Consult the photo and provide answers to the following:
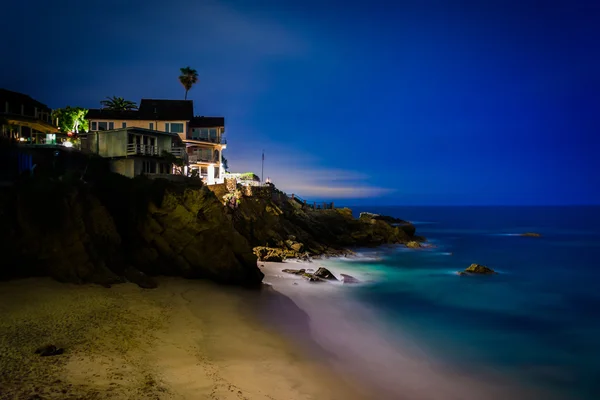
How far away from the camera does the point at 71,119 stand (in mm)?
47062

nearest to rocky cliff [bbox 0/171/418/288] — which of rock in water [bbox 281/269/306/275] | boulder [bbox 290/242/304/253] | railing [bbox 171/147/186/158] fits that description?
rock in water [bbox 281/269/306/275]

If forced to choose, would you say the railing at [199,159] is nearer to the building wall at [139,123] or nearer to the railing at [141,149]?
the building wall at [139,123]

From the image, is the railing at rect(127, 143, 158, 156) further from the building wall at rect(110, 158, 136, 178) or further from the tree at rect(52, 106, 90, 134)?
the tree at rect(52, 106, 90, 134)

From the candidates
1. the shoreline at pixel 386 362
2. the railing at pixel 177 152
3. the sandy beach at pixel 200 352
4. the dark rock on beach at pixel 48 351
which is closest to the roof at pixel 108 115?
the railing at pixel 177 152

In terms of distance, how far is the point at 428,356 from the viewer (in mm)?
17578

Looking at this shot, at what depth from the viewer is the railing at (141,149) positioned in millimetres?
31705

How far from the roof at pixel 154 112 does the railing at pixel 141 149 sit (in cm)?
1548

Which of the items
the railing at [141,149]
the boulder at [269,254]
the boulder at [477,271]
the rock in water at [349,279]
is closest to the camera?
the rock in water at [349,279]

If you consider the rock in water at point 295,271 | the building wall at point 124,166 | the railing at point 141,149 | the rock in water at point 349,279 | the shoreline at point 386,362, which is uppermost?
the railing at point 141,149

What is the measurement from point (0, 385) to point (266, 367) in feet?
26.5

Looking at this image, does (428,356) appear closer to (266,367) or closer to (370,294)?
(266,367)

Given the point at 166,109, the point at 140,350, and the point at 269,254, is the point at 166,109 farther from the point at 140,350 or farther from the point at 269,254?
the point at 140,350

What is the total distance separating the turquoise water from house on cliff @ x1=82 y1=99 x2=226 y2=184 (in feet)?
67.7

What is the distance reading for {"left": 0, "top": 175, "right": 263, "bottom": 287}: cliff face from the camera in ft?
65.2
